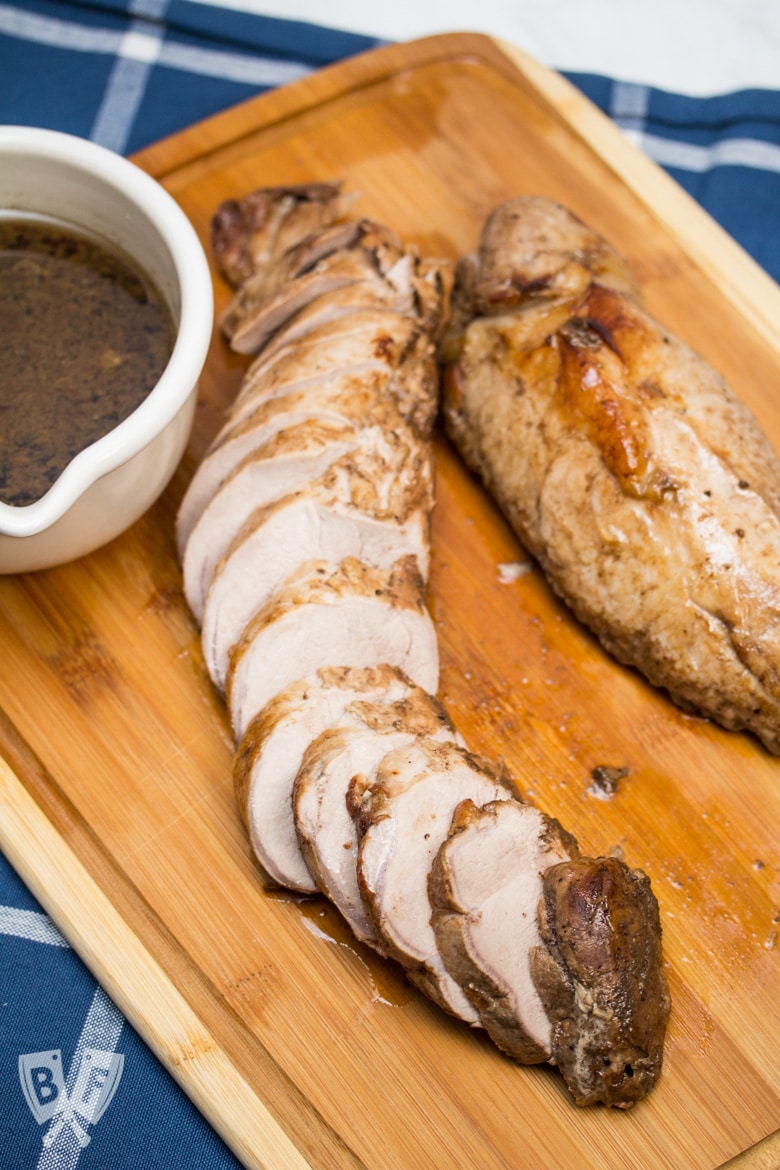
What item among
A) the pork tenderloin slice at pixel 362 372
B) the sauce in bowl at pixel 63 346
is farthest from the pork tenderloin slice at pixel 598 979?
the sauce in bowl at pixel 63 346

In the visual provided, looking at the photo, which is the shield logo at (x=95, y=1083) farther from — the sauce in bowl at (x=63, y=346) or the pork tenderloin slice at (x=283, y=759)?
the sauce in bowl at (x=63, y=346)

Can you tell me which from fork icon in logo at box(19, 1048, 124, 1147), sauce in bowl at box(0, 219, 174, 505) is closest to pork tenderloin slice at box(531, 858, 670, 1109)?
fork icon in logo at box(19, 1048, 124, 1147)

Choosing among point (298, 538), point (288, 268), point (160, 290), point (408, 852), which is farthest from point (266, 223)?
point (408, 852)

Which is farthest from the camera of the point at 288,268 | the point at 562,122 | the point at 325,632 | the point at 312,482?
the point at 562,122

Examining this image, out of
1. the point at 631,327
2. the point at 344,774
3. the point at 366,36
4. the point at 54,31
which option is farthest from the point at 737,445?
the point at 54,31

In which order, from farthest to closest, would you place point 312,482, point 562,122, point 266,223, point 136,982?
1. point 562,122
2. point 266,223
3. point 312,482
4. point 136,982

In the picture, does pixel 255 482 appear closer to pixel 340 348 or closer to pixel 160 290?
pixel 340 348

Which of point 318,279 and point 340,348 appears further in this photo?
point 318,279
